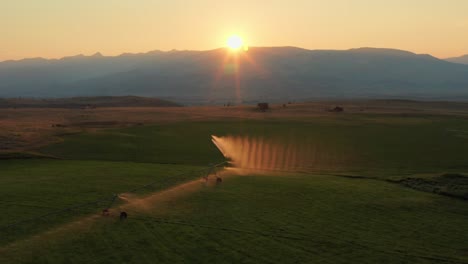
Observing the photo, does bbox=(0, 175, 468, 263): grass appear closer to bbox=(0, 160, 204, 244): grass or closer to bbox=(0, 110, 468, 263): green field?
bbox=(0, 110, 468, 263): green field

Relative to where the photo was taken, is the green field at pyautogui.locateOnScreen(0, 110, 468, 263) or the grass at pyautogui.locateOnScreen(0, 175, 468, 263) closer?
the grass at pyautogui.locateOnScreen(0, 175, 468, 263)

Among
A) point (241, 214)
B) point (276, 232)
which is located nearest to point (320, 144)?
point (241, 214)

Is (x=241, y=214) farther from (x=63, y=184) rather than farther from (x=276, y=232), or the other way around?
(x=63, y=184)

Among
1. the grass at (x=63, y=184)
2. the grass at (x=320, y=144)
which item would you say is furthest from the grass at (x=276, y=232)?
the grass at (x=320, y=144)

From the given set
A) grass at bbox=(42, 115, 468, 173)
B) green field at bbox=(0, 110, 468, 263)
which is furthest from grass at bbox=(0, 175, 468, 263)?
grass at bbox=(42, 115, 468, 173)

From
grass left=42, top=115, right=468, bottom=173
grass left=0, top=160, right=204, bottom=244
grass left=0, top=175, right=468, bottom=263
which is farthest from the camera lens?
grass left=42, top=115, right=468, bottom=173

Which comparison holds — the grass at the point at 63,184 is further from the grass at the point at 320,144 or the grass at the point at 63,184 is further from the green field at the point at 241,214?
the grass at the point at 320,144

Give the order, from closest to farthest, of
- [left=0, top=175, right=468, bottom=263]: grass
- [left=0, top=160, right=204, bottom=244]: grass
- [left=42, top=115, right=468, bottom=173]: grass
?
[left=0, top=175, right=468, bottom=263]: grass
[left=0, top=160, right=204, bottom=244]: grass
[left=42, top=115, right=468, bottom=173]: grass

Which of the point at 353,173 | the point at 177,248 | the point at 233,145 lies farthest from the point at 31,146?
the point at 177,248

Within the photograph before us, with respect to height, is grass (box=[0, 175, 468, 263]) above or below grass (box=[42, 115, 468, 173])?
below
